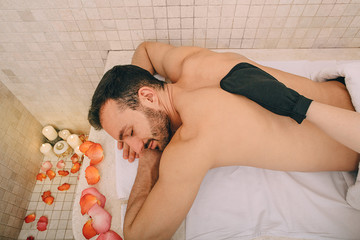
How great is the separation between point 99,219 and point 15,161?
1132mm

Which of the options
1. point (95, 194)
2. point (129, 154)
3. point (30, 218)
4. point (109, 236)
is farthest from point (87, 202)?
point (30, 218)

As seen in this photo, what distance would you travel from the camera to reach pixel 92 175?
3.19ft

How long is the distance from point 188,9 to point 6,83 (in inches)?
58.7

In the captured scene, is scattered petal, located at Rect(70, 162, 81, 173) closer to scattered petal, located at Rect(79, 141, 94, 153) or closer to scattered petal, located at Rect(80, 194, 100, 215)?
scattered petal, located at Rect(79, 141, 94, 153)

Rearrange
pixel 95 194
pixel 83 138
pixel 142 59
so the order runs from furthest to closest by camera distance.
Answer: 1. pixel 83 138
2. pixel 142 59
3. pixel 95 194

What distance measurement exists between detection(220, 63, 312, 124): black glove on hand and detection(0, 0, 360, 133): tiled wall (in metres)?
0.53

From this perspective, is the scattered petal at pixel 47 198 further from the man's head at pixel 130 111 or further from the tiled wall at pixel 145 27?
the man's head at pixel 130 111

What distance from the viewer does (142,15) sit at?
113 centimetres

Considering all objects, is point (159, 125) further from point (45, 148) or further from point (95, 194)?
point (45, 148)

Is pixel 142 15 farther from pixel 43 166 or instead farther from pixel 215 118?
pixel 43 166

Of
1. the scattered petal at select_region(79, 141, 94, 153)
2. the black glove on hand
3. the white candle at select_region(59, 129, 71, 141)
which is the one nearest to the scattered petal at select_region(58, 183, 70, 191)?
the white candle at select_region(59, 129, 71, 141)

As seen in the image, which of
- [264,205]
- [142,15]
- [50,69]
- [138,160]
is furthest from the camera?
[50,69]

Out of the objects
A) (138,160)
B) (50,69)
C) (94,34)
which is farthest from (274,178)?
(50,69)

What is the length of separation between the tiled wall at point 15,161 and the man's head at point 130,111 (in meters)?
1.02
